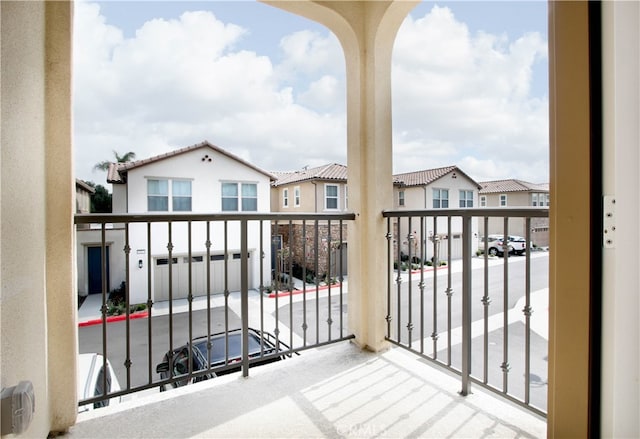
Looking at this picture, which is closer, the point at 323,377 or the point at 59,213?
the point at 59,213

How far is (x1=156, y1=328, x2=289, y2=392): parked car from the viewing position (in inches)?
73.4

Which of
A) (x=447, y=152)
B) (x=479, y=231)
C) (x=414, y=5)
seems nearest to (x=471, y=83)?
(x=447, y=152)

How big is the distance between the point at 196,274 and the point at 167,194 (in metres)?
1.77

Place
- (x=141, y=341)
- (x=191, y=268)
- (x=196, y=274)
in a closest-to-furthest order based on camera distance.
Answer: (x=191, y=268), (x=196, y=274), (x=141, y=341)

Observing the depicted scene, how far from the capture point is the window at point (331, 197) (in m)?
2.75

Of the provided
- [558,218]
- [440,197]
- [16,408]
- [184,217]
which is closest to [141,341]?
[184,217]

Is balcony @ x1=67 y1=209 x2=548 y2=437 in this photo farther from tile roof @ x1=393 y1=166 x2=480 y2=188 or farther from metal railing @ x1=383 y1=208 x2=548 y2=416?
tile roof @ x1=393 y1=166 x2=480 y2=188

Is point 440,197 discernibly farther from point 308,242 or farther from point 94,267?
Result: point 94,267

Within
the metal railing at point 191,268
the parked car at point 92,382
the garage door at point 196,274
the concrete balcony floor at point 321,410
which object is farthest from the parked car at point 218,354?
the garage door at point 196,274

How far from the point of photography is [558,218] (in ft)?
2.31

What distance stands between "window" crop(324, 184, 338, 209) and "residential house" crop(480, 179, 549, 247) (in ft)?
3.81

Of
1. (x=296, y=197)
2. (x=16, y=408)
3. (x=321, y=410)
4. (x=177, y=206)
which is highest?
(x=296, y=197)

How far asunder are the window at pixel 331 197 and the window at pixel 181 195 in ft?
3.79

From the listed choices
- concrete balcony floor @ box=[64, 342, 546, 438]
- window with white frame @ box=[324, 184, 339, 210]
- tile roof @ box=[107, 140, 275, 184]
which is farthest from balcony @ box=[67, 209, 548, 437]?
window with white frame @ box=[324, 184, 339, 210]
